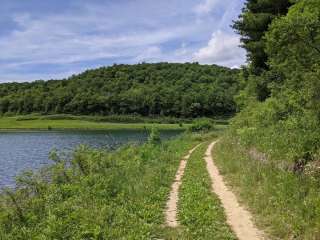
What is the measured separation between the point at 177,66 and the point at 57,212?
611ft

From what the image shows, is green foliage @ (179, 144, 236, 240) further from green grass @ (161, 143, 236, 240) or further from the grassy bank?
the grassy bank

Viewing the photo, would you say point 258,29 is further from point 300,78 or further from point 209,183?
point 209,183

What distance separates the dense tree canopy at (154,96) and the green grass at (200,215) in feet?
464

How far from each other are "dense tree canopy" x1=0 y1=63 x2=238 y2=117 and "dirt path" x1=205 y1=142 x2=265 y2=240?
141m

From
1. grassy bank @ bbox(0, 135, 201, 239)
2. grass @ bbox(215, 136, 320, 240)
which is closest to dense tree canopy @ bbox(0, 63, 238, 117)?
grassy bank @ bbox(0, 135, 201, 239)

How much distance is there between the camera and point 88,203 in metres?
14.5

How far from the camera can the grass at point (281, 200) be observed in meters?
10.6

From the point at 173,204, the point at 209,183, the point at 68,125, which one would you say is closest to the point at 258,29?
the point at 209,183

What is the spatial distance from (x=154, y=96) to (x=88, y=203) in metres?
159

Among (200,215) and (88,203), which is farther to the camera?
(88,203)

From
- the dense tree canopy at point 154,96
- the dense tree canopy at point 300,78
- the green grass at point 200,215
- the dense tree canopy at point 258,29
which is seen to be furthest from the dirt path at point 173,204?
the dense tree canopy at point 154,96

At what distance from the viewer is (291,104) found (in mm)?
23891

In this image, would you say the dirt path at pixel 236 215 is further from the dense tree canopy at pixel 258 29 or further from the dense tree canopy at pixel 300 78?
the dense tree canopy at pixel 258 29

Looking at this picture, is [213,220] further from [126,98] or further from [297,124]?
[126,98]
